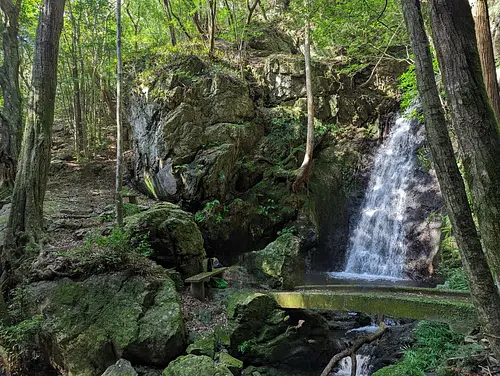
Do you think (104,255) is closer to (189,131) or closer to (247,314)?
(247,314)

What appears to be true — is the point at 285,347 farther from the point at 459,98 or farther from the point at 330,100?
the point at 330,100

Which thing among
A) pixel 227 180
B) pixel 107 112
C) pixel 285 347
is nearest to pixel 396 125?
pixel 227 180

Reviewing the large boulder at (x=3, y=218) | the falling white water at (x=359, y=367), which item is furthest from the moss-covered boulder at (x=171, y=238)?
the falling white water at (x=359, y=367)

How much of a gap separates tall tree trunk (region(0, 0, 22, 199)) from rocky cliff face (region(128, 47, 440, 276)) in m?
3.70

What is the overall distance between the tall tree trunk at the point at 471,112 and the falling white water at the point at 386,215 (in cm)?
753

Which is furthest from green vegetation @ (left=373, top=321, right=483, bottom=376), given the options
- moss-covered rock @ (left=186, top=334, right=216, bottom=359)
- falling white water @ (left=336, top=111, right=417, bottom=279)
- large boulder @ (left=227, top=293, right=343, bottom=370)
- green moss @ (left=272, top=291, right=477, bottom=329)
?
falling white water @ (left=336, top=111, right=417, bottom=279)

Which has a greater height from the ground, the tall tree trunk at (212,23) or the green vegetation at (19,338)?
the tall tree trunk at (212,23)

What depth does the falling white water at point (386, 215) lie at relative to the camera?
410 inches

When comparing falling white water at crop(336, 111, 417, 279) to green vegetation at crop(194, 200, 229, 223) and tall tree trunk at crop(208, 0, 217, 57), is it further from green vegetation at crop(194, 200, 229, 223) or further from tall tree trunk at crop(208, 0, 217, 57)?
tall tree trunk at crop(208, 0, 217, 57)

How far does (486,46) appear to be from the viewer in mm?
4406

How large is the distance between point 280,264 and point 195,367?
140 inches

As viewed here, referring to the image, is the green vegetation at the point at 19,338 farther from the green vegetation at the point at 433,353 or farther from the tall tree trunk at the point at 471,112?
the tall tree trunk at the point at 471,112

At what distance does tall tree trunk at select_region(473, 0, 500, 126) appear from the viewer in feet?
13.6

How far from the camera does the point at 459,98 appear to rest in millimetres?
2873
